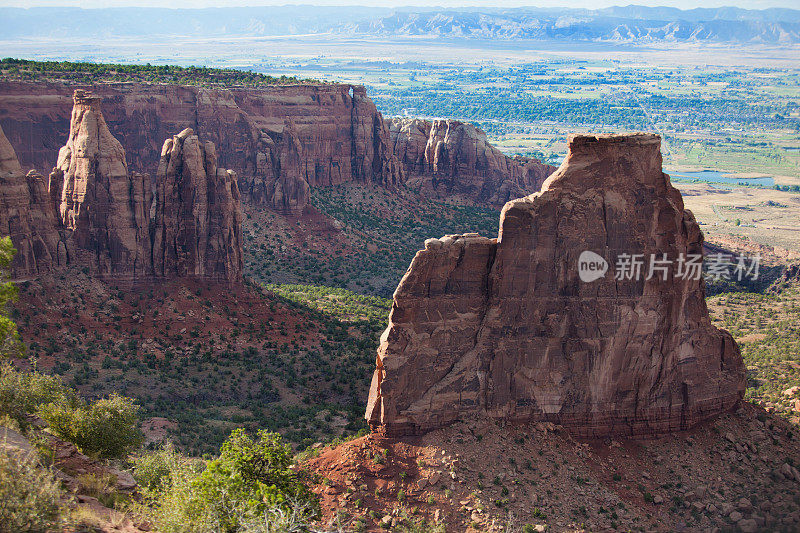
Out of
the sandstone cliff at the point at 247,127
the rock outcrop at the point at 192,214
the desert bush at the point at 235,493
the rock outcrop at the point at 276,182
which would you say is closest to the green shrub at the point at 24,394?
the desert bush at the point at 235,493

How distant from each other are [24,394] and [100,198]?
2857 centimetres

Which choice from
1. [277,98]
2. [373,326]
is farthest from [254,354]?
[277,98]

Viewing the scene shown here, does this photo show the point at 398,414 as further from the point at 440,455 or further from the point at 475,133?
the point at 475,133

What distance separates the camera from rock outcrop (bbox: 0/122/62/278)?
5456 centimetres

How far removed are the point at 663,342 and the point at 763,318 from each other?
122 ft

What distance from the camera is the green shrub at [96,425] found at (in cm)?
3444

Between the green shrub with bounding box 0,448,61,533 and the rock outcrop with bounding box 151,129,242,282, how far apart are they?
37668 millimetres

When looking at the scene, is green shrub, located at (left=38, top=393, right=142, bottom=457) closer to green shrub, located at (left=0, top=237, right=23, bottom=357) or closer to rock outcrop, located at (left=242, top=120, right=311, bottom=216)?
green shrub, located at (left=0, top=237, right=23, bottom=357)

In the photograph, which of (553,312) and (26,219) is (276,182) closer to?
(26,219)

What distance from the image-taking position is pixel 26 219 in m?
55.7

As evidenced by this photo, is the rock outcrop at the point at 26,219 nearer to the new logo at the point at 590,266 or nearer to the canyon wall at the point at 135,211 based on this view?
the canyon wall at the point at 135,211

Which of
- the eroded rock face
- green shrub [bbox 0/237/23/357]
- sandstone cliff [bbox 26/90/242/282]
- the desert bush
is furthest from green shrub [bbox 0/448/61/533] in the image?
sandstone cliff [bbox 26/90/242/282]

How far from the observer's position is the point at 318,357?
59531mm

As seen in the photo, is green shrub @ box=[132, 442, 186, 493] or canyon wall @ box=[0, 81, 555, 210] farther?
canyon wall @ box=[0, 81, 555, 210]
